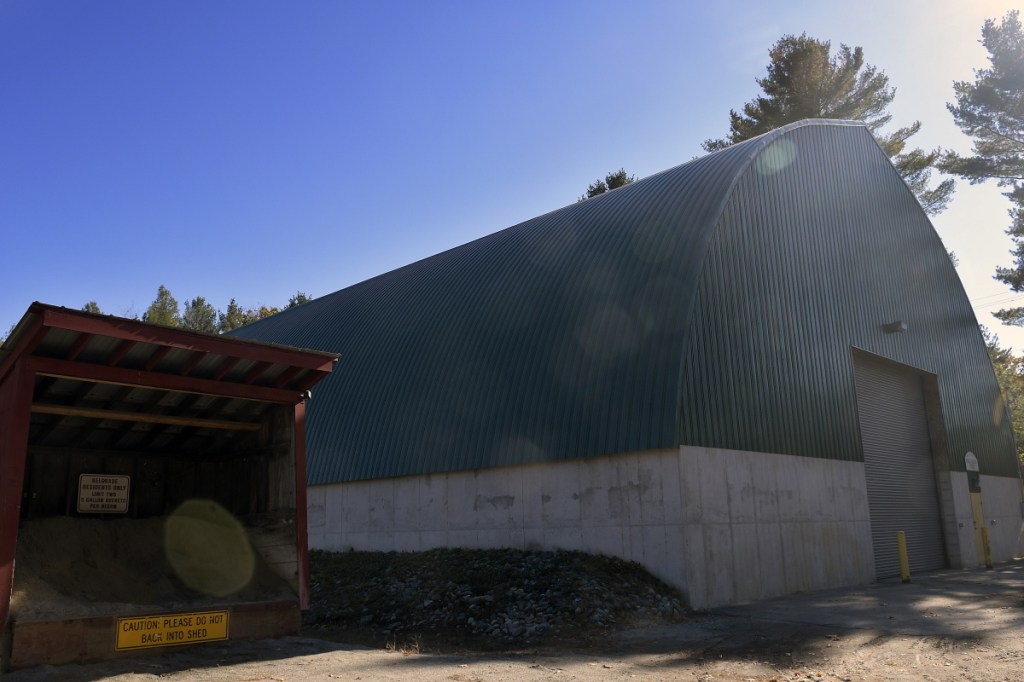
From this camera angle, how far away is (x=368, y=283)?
33969 mm

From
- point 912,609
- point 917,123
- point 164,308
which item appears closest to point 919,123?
point 917,123

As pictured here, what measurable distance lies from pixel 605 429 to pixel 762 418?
4423 mm

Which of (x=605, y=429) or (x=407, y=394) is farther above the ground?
(x=407, y=394)

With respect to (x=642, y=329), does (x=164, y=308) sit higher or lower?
higher

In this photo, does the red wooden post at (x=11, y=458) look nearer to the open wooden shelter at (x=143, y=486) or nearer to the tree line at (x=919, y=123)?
the open wooden shelter at (x=143, y=486)

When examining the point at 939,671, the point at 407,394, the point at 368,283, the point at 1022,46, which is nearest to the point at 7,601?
the point at 939,671

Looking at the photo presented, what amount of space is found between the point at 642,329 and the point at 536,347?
328 centimetres

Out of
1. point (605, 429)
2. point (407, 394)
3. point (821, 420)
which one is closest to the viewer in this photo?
point (605, 429)

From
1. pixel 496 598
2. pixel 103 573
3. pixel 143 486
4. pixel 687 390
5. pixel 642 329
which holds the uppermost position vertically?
pixel 642 329

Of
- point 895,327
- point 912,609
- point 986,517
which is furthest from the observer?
point 986,517

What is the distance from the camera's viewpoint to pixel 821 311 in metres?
24.0

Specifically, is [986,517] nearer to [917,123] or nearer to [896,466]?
[896,466]

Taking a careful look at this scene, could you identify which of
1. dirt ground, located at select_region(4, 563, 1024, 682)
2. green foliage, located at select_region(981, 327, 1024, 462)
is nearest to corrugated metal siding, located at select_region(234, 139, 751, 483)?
dirt ground, located at select_region(4, 563, 1024, 682)

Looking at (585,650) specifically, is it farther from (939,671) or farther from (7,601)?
(7,601)
